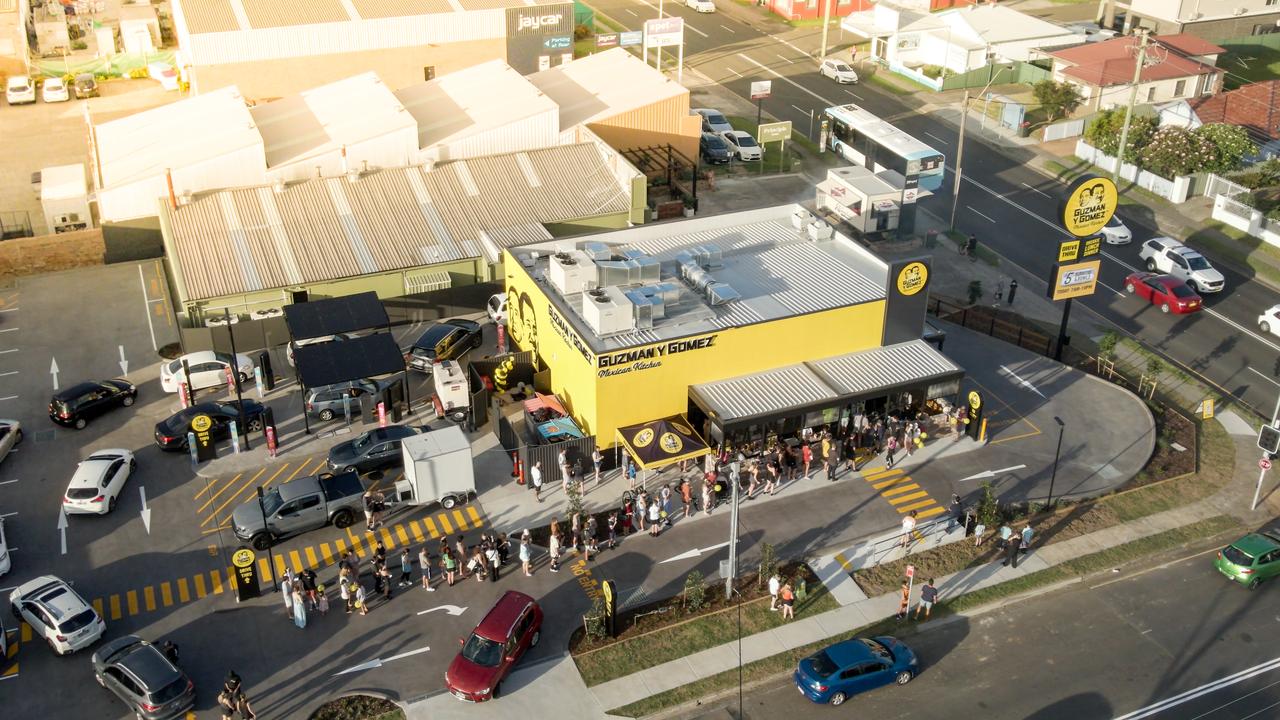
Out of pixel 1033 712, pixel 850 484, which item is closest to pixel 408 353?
pixel 850 484

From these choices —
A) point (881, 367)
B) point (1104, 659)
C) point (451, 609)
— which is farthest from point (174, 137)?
point (1104, 659)

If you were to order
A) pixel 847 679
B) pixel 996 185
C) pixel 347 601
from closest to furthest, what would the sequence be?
pixel 847 679 < pixel 347 601 < pixel 996 185

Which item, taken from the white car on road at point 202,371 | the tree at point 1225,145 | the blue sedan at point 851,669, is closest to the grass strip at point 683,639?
the blue sedan at point 851,669

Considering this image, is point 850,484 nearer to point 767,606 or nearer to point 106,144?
point 767,606

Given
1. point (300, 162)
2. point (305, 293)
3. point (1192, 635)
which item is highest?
point (300, 162)

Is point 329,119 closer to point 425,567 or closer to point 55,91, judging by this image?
point 55,91

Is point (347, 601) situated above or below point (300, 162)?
below

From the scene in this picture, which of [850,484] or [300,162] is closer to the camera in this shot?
[850,484]
